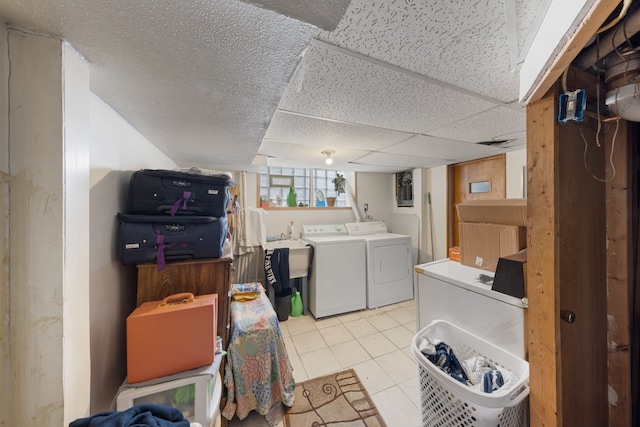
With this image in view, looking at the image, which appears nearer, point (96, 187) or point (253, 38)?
point (253, 38)

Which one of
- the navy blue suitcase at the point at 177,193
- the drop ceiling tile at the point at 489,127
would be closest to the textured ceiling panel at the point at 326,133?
the drop ceiling tile at the point at 489,127

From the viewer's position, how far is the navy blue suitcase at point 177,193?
1.14m

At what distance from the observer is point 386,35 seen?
0.77 meters

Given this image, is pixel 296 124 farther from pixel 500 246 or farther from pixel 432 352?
pixel 432 352

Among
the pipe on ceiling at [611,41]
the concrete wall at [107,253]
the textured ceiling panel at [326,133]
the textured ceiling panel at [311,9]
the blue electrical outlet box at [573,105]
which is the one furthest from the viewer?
the textured ceiling panel at [326,133]

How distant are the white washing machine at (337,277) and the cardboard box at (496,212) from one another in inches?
61.1

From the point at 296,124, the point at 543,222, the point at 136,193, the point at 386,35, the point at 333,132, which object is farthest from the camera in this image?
the point at 333,132

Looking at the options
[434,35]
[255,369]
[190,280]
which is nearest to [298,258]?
[255,369]

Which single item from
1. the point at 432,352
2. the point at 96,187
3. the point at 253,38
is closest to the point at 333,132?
the point at 253,38

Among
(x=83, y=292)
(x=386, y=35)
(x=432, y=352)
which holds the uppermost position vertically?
(x=386, y=35)

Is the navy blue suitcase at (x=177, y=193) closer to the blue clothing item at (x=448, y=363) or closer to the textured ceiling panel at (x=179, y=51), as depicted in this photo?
the textured ceiling panel at (x=179, y=51)

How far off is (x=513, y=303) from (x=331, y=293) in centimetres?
201

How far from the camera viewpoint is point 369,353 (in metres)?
2.13

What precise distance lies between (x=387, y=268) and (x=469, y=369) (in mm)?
1993
